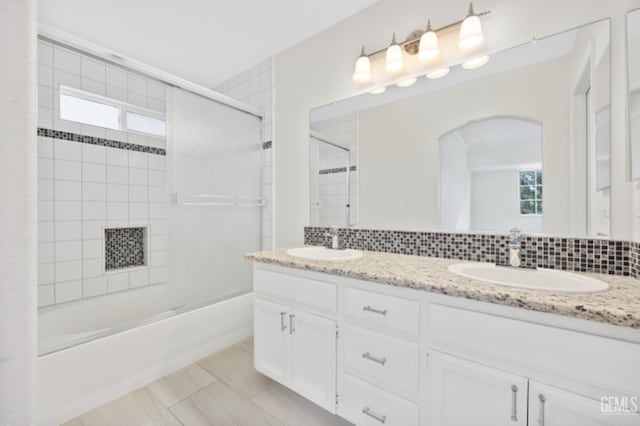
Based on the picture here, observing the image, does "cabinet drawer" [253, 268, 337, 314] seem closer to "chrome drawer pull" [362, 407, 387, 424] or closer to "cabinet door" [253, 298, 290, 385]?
"cabinet door" [253, 298, 290, 385]

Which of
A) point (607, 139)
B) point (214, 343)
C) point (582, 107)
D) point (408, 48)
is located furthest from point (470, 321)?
point (214, 343)

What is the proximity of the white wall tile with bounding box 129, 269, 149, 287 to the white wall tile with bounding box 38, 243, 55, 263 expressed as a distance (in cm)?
58

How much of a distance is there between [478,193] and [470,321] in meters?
0.79

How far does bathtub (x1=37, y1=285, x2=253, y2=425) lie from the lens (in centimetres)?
138

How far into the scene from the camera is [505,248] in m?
1.40

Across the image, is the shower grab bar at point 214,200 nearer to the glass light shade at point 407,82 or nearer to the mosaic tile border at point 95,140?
the mosaic tile border at point 95,140

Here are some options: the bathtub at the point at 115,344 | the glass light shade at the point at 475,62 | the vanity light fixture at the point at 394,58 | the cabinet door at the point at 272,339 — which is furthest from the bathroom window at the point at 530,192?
the bathtub at the point at 115,344

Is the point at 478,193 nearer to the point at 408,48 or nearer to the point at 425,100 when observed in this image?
the point at 425,100

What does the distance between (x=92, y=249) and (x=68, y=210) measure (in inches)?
14.3

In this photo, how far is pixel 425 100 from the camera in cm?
166

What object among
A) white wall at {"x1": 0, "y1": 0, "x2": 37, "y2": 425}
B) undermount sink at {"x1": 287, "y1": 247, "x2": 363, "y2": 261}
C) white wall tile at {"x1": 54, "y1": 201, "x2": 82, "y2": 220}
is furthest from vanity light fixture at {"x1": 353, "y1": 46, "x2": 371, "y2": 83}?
white wall tile at {"x1": 54, "y1": 201, "x2": 82, "y2": 220}

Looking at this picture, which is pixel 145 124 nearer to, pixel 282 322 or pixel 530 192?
pixel 282 322

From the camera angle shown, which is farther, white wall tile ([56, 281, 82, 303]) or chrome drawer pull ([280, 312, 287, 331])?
white wall tile ([56, 281, 82, 303])

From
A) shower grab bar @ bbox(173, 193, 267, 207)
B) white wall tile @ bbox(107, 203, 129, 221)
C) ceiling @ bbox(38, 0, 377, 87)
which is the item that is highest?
ceiling @ bbox(38, 0, 377, 87)
